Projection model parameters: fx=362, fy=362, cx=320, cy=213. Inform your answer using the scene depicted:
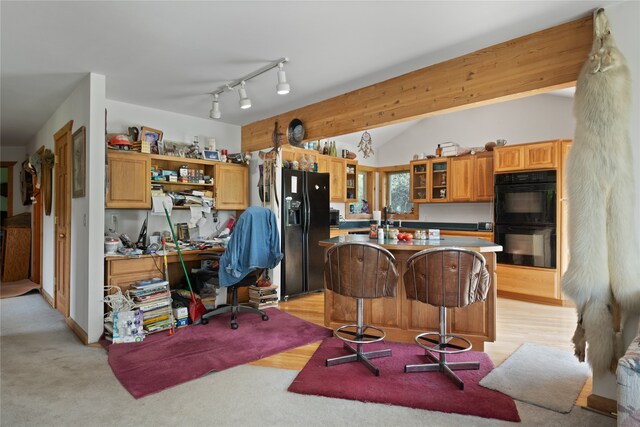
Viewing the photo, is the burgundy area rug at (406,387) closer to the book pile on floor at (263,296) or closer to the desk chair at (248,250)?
the desk chair at (248,250)

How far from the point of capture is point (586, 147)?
2.19 metres

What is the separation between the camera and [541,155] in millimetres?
4934

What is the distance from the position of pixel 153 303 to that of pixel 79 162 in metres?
1.60

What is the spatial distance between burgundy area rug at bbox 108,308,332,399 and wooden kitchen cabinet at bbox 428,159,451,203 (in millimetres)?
3552

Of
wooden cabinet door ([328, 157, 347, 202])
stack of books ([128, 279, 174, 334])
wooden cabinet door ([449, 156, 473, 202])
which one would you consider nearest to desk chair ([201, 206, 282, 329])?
stack of books ([128, 279, 174, 334])

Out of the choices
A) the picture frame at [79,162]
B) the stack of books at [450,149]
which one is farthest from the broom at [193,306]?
the stack of books at [450,149]

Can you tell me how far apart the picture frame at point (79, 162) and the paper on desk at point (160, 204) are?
762 millimetres

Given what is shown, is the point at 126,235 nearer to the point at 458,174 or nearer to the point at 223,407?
the point at 223,407

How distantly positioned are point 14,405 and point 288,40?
307 centimetres

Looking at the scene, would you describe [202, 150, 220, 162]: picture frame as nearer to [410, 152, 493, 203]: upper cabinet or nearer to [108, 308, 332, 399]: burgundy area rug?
[108, 308, 332, 399]: burgundy area rug

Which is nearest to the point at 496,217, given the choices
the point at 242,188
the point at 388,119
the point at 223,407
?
the point at 388,119

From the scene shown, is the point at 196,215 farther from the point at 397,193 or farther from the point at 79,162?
the point at 397,193

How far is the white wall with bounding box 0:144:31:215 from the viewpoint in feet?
22.2

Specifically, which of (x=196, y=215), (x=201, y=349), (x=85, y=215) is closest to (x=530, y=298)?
(x=201, y=349)
